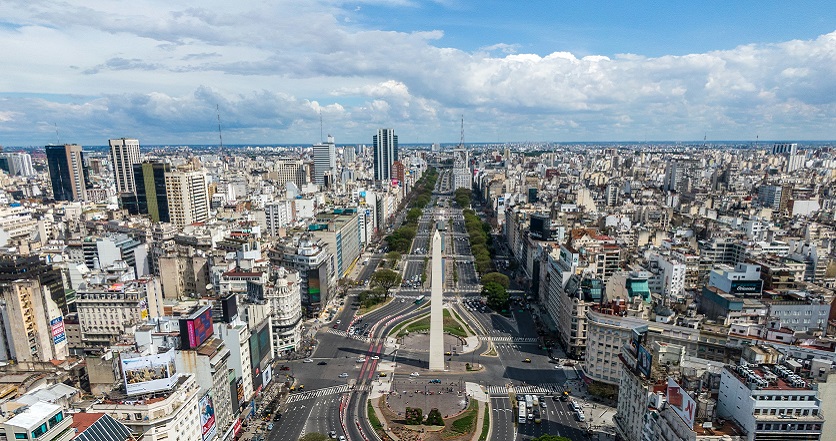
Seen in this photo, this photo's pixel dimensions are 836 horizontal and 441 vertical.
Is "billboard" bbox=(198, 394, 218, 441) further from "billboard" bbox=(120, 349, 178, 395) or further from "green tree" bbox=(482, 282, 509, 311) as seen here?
"green tree" bbox=(482, 282, 509, 311)

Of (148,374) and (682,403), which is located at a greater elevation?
(148,374)

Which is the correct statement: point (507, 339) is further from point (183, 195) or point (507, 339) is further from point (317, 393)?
point (183, 195)

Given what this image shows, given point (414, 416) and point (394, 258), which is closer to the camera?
point (414, 416)

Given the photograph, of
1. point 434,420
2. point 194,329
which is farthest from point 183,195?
point 434,420

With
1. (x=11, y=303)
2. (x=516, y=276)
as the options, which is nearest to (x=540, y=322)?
(x=516, y=276)

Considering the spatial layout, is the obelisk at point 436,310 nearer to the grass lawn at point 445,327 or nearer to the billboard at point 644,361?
the grass lawn at point 445,327

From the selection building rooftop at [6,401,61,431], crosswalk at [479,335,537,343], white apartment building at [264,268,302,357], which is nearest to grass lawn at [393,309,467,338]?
crosswalk at [479,335,537,343]
